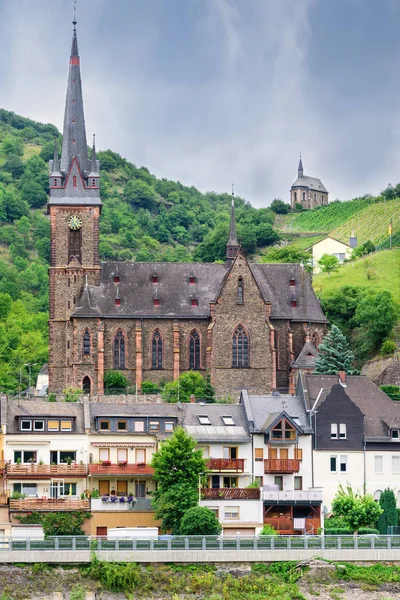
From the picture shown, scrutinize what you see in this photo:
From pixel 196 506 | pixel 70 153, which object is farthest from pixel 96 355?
pixel 196 506

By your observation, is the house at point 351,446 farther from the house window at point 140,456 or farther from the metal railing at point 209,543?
the metal railing at point 209,543

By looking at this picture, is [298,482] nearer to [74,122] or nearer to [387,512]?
[387,512]

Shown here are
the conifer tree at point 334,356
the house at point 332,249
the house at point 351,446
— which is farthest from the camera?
A: the house at point 332,249

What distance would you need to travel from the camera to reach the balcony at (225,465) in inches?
3295

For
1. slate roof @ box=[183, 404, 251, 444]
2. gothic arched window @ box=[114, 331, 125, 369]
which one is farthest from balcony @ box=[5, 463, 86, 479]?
gothic arched window @ box=[114, 331, 125, 369]

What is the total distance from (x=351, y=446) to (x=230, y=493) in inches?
329

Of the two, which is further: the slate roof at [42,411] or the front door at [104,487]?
the slate roof at [42,411]

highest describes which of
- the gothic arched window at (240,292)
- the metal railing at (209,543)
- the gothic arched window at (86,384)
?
the gothic arched window at (240,292)

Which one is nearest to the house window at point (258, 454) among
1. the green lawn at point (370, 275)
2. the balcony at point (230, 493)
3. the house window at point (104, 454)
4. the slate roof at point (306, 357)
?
the balcony at point (230, 493)

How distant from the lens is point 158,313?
A: 121188 mm

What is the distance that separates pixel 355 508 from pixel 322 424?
1060 centimetres

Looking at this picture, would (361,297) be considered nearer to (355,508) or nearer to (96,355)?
(96,355)

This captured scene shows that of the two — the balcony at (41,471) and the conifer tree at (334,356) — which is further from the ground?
the conifer tree at (334,356)

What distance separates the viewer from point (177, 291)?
123 m
